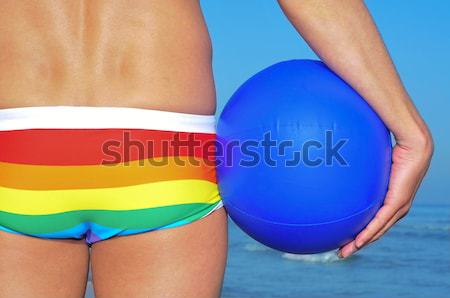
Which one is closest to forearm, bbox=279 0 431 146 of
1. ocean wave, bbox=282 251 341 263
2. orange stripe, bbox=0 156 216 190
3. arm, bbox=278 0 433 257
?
arm, bbox=278 0 433 257

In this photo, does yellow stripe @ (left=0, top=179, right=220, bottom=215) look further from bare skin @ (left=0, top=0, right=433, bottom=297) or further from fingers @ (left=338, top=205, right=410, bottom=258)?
fingers @ (left=338, top=205, right=410, bottom=258)

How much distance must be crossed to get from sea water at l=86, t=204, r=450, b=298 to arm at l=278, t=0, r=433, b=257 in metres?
8.58

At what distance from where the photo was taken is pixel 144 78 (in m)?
1.98

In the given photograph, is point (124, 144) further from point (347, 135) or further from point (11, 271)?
point (347, 135)

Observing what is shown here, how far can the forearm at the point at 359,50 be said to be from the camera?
6.72 ft

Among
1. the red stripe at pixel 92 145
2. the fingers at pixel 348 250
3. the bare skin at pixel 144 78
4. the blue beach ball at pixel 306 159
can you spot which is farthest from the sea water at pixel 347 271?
the red stripe at pixel 92 145

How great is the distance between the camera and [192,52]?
2.04 meters

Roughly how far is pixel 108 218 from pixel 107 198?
6 cm

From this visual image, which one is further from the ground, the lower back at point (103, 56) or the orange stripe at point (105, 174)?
the lower back at point (103, 56)

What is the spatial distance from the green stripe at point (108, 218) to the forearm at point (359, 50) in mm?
552

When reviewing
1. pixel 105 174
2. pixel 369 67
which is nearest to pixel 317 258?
pixel 369 67

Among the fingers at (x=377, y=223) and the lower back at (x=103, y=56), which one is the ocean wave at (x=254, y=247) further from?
the lower back at (x=103, y=56)

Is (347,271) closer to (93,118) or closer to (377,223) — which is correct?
(377,223)

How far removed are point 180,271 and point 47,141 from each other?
0.50 m
